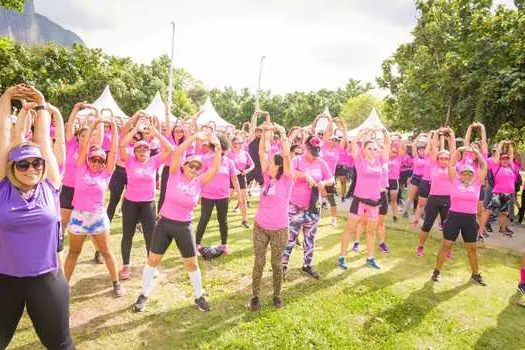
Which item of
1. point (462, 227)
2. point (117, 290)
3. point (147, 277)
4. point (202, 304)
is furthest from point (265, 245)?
point (462, 227)

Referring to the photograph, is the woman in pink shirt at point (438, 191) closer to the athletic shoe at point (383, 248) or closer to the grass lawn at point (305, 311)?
the athletic shoe at point (383, 248)

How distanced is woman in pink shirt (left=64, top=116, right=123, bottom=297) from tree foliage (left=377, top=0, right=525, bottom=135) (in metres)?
13.6

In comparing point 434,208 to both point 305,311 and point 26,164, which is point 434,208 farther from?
point 26,164

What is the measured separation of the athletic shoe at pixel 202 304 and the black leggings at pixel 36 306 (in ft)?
9.45

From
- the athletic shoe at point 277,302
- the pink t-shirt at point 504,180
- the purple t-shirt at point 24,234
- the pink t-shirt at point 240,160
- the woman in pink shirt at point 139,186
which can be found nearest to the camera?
the purple t-shirt at point 24,234

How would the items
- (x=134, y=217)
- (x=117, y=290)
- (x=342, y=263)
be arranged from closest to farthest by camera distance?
(x=117, y=290)
(x=134, y=217)
(x=342, y=263)

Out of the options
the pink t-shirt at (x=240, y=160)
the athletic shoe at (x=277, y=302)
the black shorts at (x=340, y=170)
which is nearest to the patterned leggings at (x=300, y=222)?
the athletic shoe at (x=277, y=302)

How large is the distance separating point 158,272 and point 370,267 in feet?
14.1

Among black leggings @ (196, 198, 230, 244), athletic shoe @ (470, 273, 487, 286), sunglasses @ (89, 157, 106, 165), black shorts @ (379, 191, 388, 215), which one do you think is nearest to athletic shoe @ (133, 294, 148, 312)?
sunglasses @ (89, 157, 106, 165)

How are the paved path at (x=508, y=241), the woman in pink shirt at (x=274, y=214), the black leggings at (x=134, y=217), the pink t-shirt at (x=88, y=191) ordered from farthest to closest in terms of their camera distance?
the paved path at (x=508, y=241) → the black leggings at (x=134, y=217) → the woman in pink shirt at (x=274, y=214) → the pink t-shirt at (x=88, y=191)

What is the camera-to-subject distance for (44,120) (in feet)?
12.1

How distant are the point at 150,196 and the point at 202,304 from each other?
2023 mm

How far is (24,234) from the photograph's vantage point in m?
3.12

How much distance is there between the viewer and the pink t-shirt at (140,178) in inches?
256
